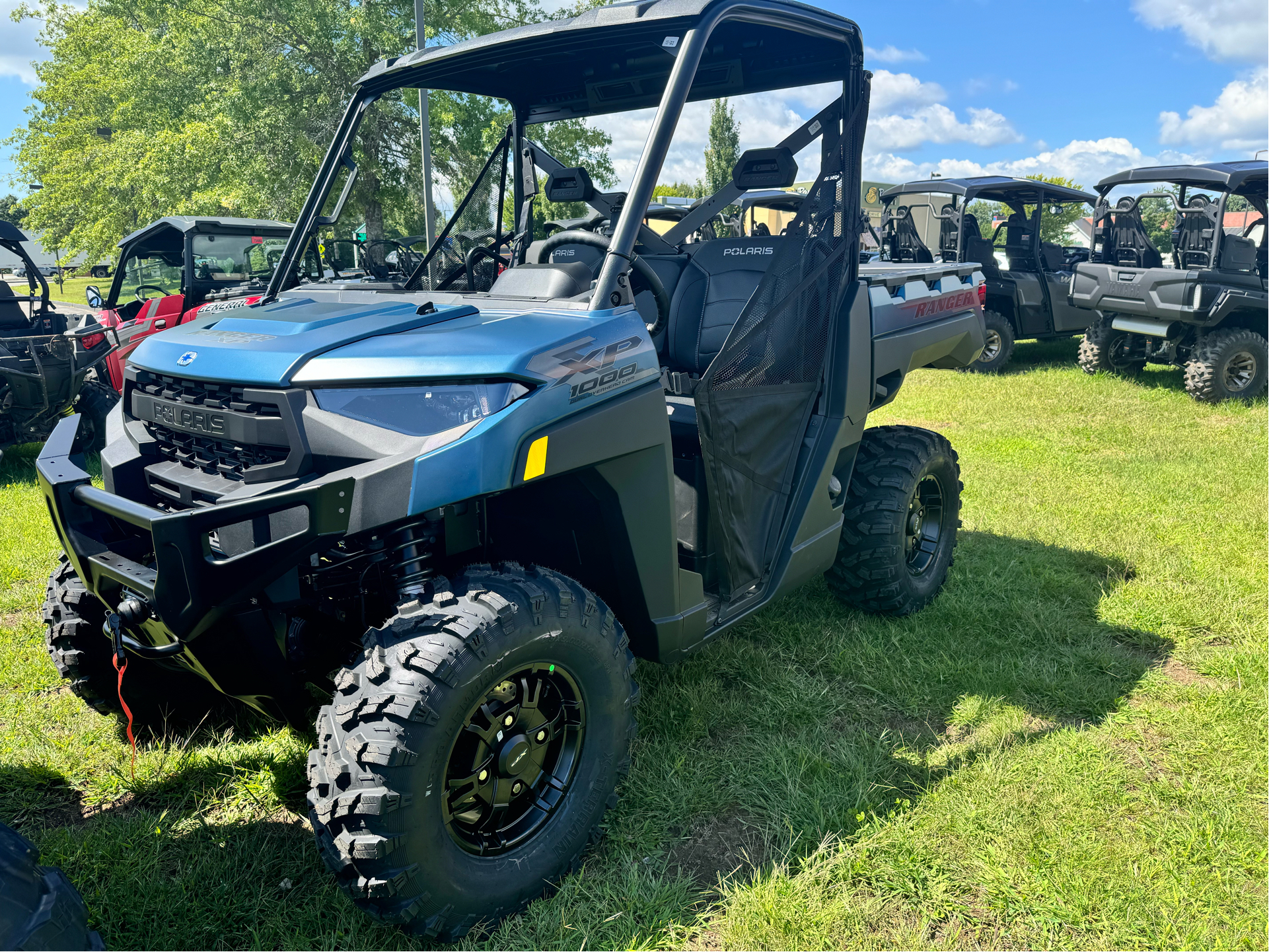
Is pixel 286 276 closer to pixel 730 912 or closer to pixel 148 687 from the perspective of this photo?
pixel 148 687

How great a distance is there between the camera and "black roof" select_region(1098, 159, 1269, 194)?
8969mm

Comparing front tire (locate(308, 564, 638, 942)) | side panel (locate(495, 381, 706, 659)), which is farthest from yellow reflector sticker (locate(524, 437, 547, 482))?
front tire (locate(308, 564, 638, 942))

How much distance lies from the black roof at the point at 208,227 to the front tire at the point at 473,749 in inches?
Result: 320

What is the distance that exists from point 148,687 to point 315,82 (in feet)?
64.5

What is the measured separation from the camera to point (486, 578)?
7.11 ft

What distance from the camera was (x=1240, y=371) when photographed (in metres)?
9.49

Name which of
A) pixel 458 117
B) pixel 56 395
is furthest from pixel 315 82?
pixel 56 395

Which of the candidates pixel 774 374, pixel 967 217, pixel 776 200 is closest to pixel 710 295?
pixel 774 374

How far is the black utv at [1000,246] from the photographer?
11.3 meters

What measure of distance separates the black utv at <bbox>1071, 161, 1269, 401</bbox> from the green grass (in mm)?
5715

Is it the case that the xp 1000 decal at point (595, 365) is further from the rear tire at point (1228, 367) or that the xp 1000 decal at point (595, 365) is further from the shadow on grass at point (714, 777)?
the rear tire at point (1228, 367)

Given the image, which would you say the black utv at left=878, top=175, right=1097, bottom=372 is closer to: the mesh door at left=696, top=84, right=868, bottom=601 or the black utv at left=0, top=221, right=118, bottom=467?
the mesh door at left=696, top=84, right=868, bottom=601

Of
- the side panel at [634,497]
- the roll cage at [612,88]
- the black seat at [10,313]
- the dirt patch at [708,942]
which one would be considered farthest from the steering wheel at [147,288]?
→ the dirt patch at [708,942]

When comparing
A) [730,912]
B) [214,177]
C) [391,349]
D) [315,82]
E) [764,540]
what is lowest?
[730,912]
